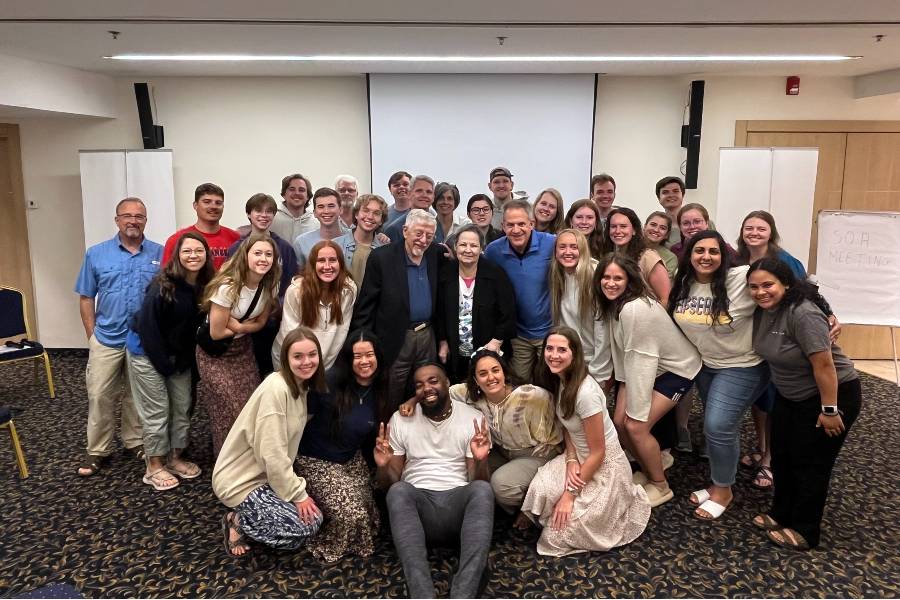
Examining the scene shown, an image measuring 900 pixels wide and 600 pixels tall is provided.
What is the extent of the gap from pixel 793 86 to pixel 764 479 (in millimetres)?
4342


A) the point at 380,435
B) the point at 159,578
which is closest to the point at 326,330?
the point at 380,435

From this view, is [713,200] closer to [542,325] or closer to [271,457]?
[542,325]

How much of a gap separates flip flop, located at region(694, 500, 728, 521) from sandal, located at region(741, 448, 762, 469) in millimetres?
668

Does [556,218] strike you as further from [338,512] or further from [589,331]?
[338,512]

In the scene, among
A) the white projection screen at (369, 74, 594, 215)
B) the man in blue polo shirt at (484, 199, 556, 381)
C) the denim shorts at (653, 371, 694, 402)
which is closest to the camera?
the denim shorts at (653, 371, 694, 402)

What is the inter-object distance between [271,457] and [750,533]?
7.55ft

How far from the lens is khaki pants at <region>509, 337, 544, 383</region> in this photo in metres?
3.37

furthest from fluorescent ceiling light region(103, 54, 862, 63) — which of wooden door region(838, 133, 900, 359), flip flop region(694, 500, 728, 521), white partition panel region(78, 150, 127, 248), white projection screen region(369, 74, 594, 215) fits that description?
flip flop region(694, 500, 728, 521)

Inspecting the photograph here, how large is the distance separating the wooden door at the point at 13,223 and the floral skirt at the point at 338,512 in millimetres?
5315

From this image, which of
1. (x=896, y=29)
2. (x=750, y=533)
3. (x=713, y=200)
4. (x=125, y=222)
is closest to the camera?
(x=750, y=533)

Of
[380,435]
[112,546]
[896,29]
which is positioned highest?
[896,29]

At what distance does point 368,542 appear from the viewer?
2.75m

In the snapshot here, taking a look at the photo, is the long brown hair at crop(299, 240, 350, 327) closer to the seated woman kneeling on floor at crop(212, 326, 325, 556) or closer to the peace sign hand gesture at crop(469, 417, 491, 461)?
the seated woman kneeling on floor at crop(212, 326, 325, 556)

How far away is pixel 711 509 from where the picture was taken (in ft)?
10.1
